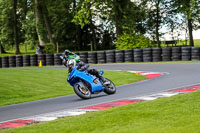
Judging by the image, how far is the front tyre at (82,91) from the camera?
1147 centimetres

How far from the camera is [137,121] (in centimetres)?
671

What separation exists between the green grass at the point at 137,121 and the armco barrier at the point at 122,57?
56.9 feet

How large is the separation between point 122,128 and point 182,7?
110ft

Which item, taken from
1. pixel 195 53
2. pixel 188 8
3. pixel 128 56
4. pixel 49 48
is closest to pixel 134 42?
pixel 128 56

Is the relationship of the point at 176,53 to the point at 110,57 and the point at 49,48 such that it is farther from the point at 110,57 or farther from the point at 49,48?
the point at 49,48

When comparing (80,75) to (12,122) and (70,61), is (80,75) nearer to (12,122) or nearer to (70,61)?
(70,61)

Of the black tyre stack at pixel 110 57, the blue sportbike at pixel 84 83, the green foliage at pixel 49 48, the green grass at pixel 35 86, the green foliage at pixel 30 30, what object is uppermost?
the green foliage at pixel 30 30

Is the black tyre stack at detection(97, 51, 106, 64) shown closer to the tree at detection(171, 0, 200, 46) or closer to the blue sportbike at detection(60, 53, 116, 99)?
the tree at detection(171, 0, 200, 46)

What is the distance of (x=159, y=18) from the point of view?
1905 inches

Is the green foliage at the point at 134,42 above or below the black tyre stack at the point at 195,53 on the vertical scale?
above

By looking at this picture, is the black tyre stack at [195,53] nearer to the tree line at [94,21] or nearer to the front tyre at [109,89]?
the tree line at [94,21]

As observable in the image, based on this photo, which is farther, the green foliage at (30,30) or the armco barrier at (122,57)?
the green foliage at (30,30)

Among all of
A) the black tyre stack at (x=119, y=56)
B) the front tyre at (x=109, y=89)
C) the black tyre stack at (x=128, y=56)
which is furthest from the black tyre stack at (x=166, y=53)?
the front tyre at (x=109, y=89)

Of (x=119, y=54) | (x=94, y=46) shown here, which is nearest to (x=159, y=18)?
(x=94, y=46)
